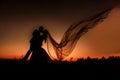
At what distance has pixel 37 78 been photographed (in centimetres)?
1282

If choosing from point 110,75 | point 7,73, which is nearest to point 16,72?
point 7,73

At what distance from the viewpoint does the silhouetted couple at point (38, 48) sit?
758 inches

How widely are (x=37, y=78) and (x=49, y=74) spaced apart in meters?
0.57

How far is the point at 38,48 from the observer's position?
19516 mm

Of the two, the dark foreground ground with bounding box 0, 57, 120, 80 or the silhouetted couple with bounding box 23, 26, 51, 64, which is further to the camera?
the silhouetted couple with bounding box 23, 26, 51, 64

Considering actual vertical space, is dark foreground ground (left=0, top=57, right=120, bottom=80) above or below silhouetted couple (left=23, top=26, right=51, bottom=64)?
below

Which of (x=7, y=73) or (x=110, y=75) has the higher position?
(x=7, y=73)

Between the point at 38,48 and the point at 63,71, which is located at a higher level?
the point at 38,48

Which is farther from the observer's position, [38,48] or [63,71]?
[38,48]

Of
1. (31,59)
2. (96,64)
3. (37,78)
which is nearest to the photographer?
(37,78)

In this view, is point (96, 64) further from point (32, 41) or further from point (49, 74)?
point (32, 41)

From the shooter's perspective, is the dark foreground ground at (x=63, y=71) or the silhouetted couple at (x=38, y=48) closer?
the dark foreground ground at (x=63, y=71)

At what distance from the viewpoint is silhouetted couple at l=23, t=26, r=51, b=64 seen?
19.2 m

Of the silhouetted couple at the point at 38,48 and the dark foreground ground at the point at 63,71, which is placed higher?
the silhouetted couple at the point at 38,48
